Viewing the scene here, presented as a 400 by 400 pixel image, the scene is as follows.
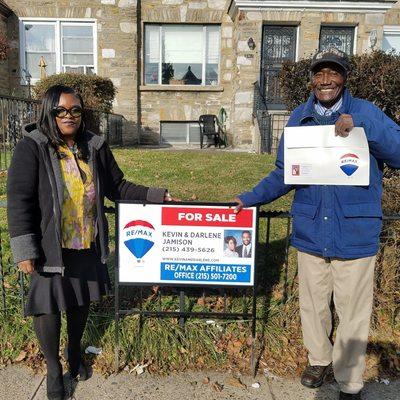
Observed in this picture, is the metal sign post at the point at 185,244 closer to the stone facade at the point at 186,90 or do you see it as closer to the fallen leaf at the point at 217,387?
the fallen leaf at the point at 217,387

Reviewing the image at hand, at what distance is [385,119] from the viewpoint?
267 cm

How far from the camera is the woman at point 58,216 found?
2.66m

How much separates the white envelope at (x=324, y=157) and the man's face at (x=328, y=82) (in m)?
0.18

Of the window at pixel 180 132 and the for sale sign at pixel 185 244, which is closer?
the for sale sign at pixel 185 244

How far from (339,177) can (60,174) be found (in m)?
1.69

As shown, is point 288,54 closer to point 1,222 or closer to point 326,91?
point 1,222

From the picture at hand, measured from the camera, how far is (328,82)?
8.70ft

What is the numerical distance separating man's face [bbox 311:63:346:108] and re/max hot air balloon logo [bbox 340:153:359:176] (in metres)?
0.35

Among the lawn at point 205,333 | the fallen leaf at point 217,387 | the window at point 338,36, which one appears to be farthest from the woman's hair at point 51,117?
the window at point 338,36

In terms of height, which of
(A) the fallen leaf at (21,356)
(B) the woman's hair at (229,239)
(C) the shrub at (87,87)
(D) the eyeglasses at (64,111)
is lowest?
(A) the fallen leaf at (21,356)

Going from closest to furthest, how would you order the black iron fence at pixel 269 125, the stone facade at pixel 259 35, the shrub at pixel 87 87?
the black iron fence at pixel 269 125, the shrub at pixel 87 87, the stone facade at pixel 259 35

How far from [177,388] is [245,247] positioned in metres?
1.11

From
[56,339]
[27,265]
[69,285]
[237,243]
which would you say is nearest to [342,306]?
[237,243]

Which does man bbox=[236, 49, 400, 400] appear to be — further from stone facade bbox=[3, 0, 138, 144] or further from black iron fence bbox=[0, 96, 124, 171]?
stone facade bbox=[3, 0, 138, 144]
